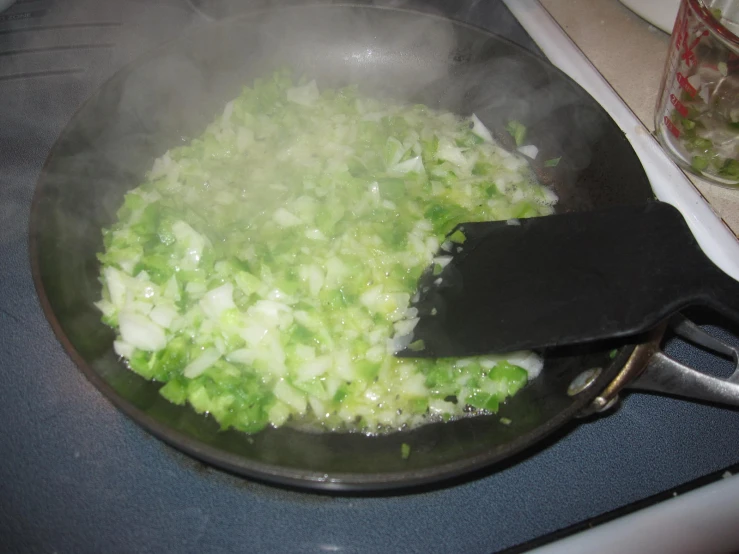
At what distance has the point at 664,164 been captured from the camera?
1.80 metres

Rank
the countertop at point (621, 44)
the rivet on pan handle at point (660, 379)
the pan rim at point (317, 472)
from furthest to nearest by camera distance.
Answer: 1. the countertop at point (621, 44)
2. the rivet on pan handle at point (660, 379)
3. the pan rim at point (317, 472)

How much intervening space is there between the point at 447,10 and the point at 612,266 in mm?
1765

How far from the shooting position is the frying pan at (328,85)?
3.71ft

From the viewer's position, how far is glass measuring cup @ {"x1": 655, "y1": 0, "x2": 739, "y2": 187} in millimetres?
1721

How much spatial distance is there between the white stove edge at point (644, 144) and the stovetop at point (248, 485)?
29cm

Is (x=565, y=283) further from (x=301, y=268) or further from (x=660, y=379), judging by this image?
(x=301, y=268)

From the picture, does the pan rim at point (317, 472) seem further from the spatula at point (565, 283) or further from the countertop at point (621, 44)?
the countertop at point (621, 44)

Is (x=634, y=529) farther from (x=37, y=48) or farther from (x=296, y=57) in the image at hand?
(x=37, y=48)

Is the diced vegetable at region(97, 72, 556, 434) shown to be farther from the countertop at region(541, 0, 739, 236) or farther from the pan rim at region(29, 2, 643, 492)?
the countertop at region(541, 0, 739, 236)

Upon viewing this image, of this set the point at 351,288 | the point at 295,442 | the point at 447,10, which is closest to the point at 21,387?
the point at 295,442

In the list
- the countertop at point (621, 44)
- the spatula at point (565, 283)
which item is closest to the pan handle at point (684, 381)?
the spatula at point (565, 283)

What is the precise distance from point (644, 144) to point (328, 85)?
119 centimetres

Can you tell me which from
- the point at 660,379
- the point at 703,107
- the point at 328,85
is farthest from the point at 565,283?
the point at 328,85

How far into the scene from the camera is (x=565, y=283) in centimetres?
119
